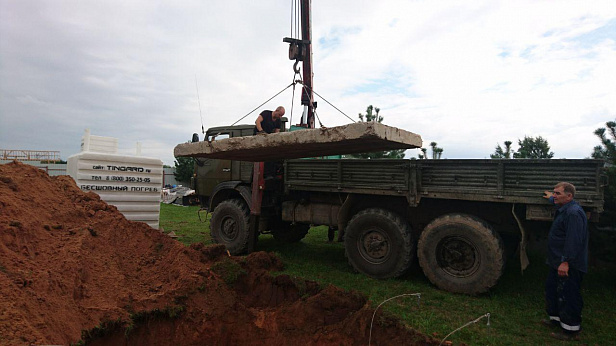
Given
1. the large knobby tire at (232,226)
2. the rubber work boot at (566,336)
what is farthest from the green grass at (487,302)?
the large knobby tire at (232,226)

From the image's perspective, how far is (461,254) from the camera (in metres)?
5.27

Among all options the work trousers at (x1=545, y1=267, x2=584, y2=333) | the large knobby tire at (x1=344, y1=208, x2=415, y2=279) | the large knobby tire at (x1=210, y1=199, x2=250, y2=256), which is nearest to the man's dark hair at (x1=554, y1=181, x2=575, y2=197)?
the work trousers at (x1=545, y1=267, x2=584, y2=333)

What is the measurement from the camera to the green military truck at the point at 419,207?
193 inches

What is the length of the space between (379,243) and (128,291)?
3684 mm

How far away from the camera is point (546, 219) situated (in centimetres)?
474

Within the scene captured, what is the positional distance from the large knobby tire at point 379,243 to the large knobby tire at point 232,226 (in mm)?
2356

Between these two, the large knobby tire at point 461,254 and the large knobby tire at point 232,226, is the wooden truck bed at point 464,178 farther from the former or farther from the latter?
the large knobby tire at point 232,226

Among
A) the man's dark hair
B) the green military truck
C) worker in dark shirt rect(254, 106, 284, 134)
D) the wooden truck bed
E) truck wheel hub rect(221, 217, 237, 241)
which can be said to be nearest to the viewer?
the man's dark hair

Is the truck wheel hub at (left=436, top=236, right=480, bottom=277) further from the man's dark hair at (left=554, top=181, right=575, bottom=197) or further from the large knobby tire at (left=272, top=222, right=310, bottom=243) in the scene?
the large knobby tire at (left=272, top=222, right=310, bottom=243)

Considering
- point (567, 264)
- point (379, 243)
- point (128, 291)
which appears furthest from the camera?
point (379, 243)

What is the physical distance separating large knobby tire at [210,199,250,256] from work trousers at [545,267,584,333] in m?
5.17

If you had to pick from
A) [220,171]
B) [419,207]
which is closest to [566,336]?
[419,207]

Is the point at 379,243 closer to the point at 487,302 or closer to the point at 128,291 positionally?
the point at 487,302

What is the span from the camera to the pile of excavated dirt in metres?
3.32
